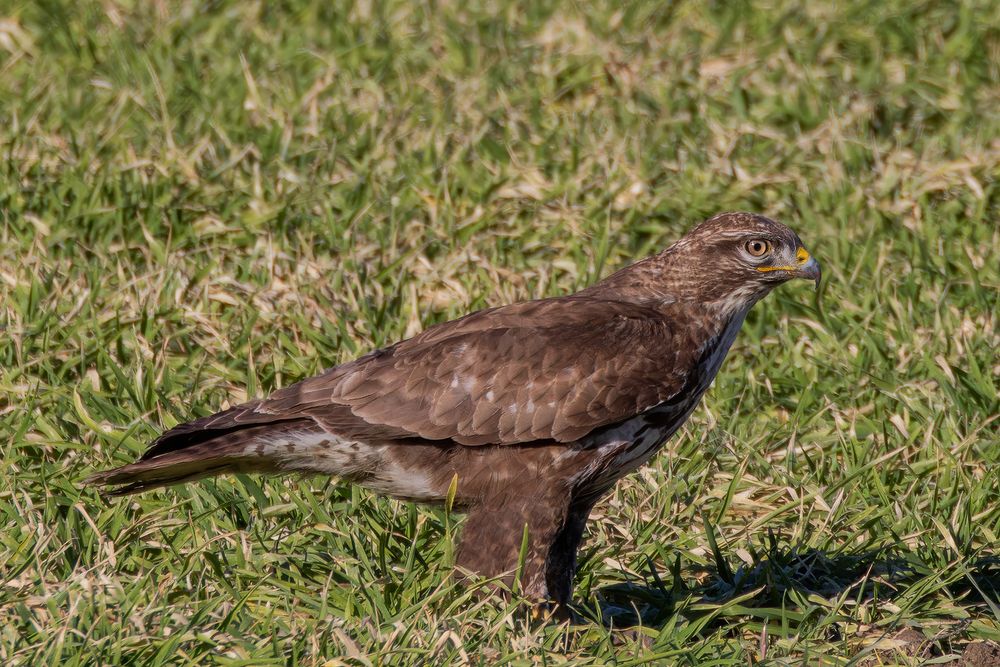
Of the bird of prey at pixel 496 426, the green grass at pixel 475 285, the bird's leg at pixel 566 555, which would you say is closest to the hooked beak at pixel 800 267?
the bird of prey at pixel 496 426

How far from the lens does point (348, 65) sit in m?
8.99

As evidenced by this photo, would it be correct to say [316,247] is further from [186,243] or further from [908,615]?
[908,615]

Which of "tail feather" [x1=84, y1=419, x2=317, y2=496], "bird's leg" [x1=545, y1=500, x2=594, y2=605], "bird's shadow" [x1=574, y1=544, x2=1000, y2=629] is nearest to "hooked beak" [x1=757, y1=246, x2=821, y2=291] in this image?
"bird's shadow" [x1=574, y1=544, x2=1000, y2=629]

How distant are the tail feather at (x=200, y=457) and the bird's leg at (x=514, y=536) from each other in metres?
0.65

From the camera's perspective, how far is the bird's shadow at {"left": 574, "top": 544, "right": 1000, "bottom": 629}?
528cm

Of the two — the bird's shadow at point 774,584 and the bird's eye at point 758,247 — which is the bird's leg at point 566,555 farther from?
the bird's eye at point 758,247

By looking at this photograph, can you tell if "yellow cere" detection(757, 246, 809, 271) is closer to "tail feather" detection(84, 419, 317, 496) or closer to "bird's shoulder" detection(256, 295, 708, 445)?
"bird's shoulder" detection(256, 295, 708, 445)

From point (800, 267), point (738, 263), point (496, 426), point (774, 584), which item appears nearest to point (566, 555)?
point (496, 426)

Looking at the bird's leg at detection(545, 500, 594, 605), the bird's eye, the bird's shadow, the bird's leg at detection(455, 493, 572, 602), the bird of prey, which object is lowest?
the bird's shadow

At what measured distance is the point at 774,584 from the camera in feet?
17.7

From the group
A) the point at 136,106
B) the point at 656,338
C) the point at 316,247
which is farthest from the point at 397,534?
the point at 136,106

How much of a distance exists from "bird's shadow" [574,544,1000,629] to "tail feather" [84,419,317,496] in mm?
1192

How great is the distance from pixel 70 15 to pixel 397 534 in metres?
5.23

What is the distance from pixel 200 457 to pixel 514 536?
1042 millimetres
